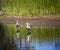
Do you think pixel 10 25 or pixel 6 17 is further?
pixel 6 17

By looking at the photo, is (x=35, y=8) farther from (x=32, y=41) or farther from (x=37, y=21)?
(x=32, y=41)

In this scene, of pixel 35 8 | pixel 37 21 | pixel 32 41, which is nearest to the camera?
pixel 32 41

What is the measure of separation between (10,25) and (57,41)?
15.9 ft

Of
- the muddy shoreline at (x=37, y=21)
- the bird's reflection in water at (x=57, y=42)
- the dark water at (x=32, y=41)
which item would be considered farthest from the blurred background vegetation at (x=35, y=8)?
the bird's reflection in water at (x=57, y=42)

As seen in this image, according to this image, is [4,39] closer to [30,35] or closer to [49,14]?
[30,35]

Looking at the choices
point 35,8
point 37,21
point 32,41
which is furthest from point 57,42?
point 35,8

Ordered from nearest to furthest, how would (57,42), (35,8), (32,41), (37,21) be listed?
(57,42) → (32,41) → (37,21) → (35,8)

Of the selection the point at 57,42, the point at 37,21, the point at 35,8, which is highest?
the point at 35,8

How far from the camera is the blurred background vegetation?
14.9 metres

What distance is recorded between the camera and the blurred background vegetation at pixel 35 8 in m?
14.9

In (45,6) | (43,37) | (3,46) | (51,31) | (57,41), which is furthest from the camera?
(45,6)

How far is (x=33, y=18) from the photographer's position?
14.7 meters

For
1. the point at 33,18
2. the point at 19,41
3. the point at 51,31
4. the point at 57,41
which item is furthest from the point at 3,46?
the point at 33,18

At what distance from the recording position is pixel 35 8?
15.1 metres
